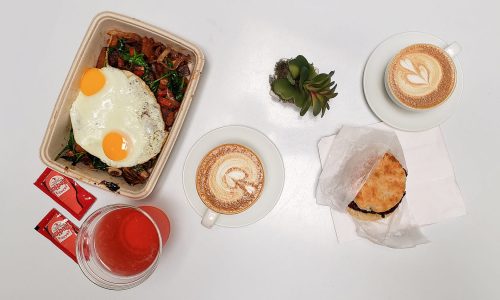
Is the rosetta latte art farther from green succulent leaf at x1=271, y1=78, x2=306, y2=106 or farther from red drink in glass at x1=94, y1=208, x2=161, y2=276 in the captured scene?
red drink in glass at x1=94, y1=208, x2=161, y2=276

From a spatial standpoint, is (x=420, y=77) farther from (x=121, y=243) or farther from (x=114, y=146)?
(x=121, y=243)

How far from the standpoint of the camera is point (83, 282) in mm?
1294

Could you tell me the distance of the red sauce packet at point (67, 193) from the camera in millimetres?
1292

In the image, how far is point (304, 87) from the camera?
114 centimetres

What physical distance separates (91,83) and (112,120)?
0.12 meters

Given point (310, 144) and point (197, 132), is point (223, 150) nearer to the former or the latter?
point (197, 132)

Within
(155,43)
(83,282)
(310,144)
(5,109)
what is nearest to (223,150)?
(310,144)

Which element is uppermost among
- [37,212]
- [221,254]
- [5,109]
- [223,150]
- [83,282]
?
[223,150]

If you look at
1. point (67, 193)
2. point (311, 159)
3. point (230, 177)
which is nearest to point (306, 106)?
point (311, 159)

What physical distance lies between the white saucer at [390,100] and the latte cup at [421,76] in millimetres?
34

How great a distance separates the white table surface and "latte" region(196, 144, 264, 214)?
71mm

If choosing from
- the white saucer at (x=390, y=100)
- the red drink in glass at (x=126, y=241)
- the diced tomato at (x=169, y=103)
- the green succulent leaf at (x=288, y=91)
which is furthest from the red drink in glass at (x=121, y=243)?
the white saucer at (x=390, y=100)

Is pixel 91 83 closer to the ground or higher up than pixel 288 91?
closer to the ground

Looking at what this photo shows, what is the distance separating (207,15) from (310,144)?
0.51 m
